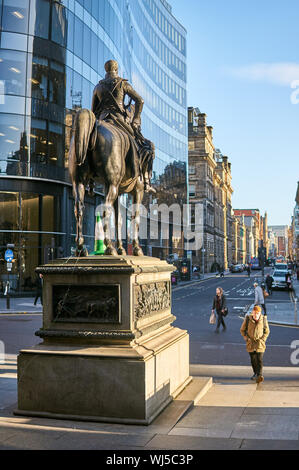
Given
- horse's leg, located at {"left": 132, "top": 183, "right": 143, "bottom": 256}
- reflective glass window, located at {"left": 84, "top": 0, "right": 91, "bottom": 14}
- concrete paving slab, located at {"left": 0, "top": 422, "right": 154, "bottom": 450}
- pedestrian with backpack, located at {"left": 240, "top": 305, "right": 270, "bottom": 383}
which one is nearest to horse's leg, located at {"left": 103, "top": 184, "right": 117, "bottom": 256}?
horse's leg, located at {"left": 132, "top": 183, "right": 143, "bottom": 256}

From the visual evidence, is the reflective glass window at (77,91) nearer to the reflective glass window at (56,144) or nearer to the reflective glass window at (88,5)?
the reflective glass window at (56,144)

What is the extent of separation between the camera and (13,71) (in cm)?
3294

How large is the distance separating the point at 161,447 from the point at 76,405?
1461mm

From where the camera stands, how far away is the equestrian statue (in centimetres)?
694

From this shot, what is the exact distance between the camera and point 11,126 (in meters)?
33.0

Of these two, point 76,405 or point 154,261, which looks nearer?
point 76,405

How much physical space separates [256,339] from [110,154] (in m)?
4.83

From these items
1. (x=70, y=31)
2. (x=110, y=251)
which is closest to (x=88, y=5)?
(x=70, y=31)

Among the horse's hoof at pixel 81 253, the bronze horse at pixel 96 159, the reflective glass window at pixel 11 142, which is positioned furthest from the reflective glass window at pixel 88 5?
the horse's hoof at pixel 81 253

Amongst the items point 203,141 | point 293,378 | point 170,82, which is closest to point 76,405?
point 293,378

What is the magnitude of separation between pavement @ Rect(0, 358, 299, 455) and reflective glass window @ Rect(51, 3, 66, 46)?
3208cm

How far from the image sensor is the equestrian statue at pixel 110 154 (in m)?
6.94

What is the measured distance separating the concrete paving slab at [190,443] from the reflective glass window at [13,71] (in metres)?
31.7
